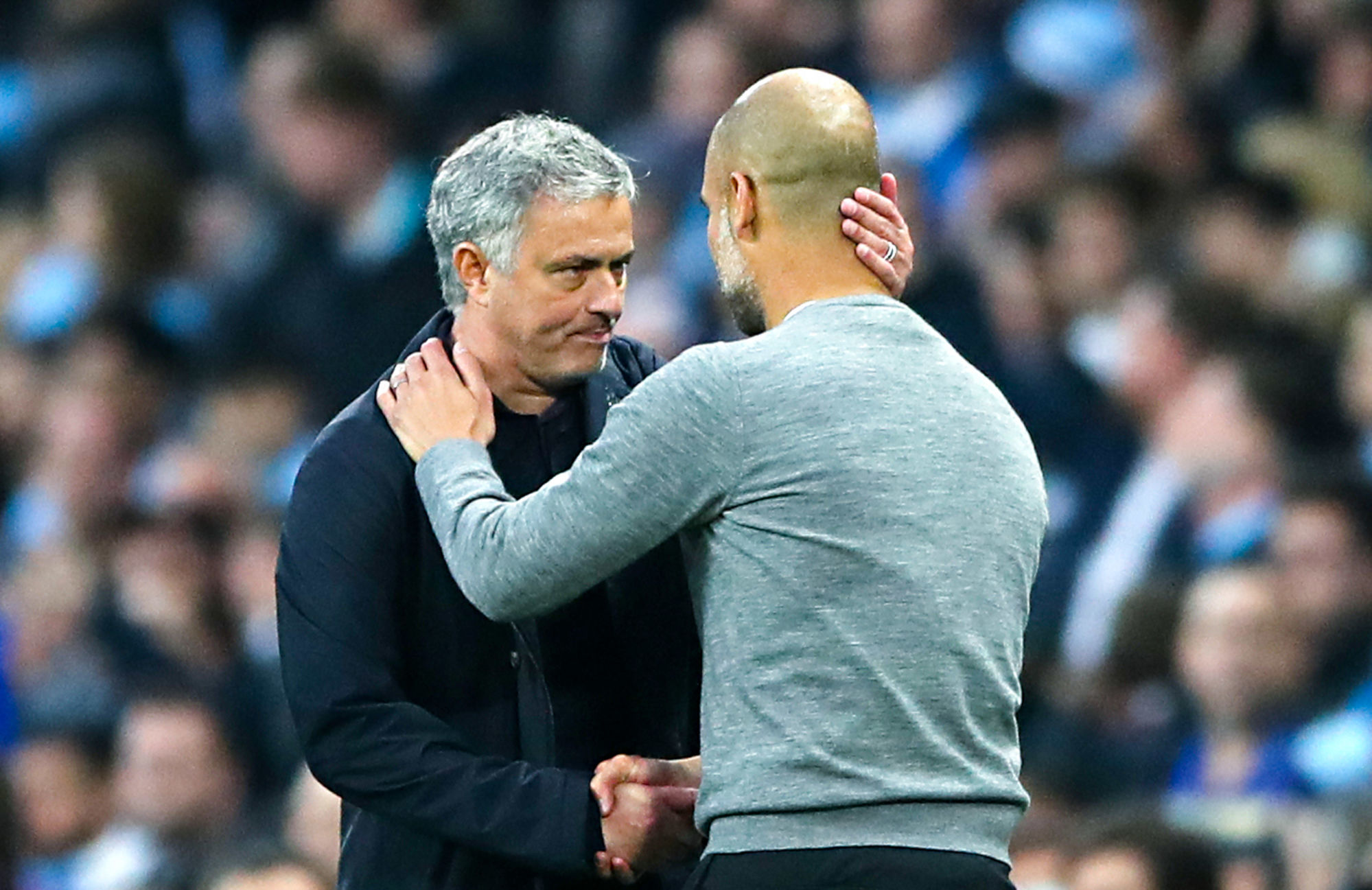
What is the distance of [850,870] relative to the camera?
2441 mm

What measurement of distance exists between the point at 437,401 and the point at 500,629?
0.27 m

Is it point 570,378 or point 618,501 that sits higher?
point 570,378

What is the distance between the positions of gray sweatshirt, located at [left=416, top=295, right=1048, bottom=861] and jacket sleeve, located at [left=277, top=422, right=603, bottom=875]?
0.80 feet

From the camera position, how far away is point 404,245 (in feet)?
20.3

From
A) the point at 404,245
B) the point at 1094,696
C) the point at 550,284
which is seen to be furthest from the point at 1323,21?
the point at 550,284

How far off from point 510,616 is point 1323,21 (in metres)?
3.59

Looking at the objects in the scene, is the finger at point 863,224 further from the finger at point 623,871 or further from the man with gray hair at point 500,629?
the finger at point 623,871

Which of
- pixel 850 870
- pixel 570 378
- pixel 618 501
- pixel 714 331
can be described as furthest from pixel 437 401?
pixel 714 331

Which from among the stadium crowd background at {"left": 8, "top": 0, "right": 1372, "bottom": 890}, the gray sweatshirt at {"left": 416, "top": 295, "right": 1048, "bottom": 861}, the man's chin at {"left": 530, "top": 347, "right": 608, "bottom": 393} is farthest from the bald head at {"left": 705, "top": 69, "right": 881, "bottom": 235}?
the stadium crowd background at {"left": 8, "top": 0, "right": 1372, "bottom": 890}

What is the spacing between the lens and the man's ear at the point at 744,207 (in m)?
2.56

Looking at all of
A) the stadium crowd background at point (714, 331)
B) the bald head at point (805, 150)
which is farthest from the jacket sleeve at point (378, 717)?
the stadium crowd background at point (714, 331)

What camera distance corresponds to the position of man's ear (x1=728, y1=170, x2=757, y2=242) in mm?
2564

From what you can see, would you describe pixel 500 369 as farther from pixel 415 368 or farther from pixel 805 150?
pixel 805 150

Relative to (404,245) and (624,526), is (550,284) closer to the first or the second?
(624,526)
